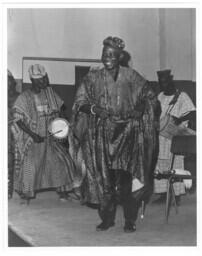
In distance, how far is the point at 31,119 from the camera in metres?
6.82

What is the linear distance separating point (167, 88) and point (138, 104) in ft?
1.15

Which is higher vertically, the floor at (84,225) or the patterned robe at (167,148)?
the patterned robe at (167,148)

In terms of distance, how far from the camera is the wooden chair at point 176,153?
6766mm

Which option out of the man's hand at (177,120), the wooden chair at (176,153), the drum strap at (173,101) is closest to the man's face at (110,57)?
the drum strap at (173,101)

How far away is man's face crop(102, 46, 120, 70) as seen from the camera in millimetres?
6621

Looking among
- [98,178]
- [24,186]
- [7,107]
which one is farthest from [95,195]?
[7,107]

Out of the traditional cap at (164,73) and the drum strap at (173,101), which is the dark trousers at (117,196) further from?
the traditional cap at (164,73)

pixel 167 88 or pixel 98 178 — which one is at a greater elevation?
pixel 167 88

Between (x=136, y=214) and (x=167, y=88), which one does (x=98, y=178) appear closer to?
(x=136, y=214)

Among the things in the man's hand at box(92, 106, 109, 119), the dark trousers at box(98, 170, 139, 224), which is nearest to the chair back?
the dark trousers at box(98, 170, 139, 224)

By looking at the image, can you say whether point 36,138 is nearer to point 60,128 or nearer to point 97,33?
point 60,128

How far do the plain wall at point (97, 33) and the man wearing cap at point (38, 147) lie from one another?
0.28 metres

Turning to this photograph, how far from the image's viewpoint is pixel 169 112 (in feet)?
22.6

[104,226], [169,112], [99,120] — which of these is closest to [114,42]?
[99,120]
